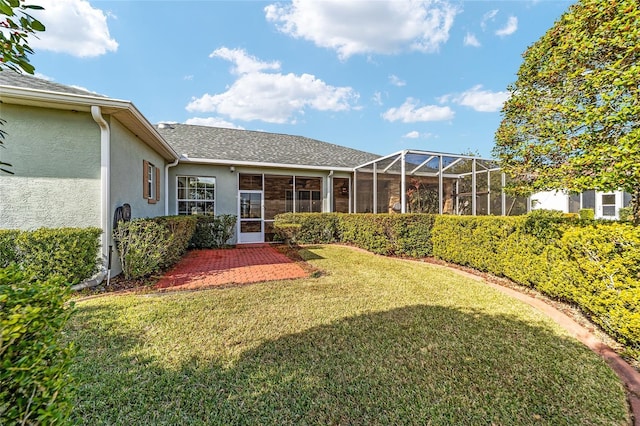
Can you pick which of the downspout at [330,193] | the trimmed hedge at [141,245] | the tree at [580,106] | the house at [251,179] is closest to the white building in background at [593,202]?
the downspout at [330,193]

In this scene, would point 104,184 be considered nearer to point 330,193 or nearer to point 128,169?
point 128,169

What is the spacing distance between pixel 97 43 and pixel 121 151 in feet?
18.0

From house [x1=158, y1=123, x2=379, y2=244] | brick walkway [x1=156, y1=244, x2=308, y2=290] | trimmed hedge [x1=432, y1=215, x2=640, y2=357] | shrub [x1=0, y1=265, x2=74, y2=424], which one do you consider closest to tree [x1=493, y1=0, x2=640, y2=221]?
trimmed hedge [x1=432, y1=215, x2=640, y2=357]

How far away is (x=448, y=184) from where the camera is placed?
35.3 ft

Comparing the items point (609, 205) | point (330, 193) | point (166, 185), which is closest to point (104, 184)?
point (166, 185)

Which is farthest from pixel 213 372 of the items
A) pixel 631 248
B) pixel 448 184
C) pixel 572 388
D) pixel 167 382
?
pixel 448 184

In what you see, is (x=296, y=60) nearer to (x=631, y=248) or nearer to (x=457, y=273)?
(x=457, y=273)

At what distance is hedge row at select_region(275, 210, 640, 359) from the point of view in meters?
3.20

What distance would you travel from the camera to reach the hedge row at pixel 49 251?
4.43 meters

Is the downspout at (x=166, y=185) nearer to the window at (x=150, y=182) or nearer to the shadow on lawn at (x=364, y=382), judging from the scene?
the window at (x=150, y=182)

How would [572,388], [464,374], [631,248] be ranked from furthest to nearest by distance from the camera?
[631,248]
[464,374]
[572,388]

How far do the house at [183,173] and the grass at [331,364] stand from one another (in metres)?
2.55

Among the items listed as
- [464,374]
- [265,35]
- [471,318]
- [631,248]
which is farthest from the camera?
[265,35]

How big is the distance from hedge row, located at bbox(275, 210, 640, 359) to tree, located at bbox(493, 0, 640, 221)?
0.70 metres
